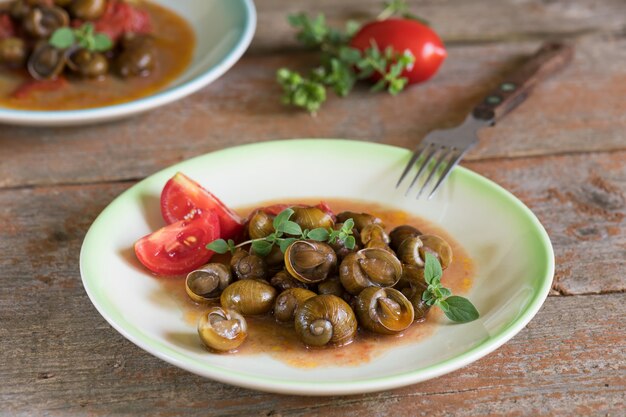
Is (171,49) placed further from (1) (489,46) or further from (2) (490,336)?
(2) (490,336)

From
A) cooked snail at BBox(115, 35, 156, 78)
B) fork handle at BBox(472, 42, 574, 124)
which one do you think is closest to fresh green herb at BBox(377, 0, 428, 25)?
fork handle at BBox(472, 42, 574, 124)

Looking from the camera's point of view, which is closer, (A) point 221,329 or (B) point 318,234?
(A) point 221,329

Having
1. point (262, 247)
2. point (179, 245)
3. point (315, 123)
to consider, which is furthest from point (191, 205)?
point (315, 123)

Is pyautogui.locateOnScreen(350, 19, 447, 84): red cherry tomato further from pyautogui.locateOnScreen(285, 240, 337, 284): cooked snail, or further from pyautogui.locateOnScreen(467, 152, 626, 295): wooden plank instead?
pyautogui.locateOnScreen(285, 240, 337, 284): cooked snail

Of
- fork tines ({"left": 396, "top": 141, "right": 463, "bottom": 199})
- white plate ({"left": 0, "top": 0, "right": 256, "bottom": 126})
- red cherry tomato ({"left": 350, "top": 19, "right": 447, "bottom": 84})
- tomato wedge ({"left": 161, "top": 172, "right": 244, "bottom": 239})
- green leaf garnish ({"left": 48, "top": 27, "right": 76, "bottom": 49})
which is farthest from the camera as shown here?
red cherry tomato ({"left": 350, "top": 19, "right": 447, "bottom": 84})

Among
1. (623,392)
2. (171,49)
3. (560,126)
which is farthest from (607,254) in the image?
(171,49)

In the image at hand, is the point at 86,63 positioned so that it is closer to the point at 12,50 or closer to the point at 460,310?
the point at 12,50

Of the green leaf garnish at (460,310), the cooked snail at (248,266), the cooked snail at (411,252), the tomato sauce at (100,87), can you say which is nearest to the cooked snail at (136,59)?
the tomato sauce at (100,87)
